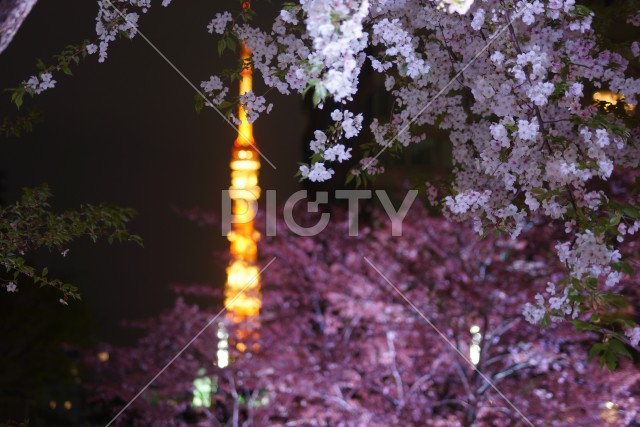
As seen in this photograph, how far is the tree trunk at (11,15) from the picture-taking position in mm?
3211

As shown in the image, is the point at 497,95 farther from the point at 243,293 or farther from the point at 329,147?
the point at 243,293

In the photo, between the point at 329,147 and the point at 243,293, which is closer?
the point at 329,147

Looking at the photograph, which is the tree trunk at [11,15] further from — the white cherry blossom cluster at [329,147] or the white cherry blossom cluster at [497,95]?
the white cherry blossom cluster at [329,147]

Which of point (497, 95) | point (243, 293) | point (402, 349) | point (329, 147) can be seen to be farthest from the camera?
point (243, 293)

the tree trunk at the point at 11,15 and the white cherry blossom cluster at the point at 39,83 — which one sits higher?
Answer: the white cherry blossom cluster at the point at 39,83

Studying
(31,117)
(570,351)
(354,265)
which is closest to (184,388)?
(354,265)

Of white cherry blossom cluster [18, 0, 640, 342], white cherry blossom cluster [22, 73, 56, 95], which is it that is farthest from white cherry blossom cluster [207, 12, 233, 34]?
white cherry blossom cluster [22, 73, 56, 95]

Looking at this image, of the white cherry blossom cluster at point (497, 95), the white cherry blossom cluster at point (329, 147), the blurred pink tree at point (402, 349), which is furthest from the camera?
the blurred pink tree at point (402, 349)

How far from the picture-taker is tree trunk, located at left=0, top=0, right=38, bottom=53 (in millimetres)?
3211

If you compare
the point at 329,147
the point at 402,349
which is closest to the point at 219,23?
the point at 329,147

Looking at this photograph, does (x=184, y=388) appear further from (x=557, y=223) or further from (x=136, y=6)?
(x=136, y=6)

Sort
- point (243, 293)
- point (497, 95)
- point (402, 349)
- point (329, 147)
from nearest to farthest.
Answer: point (497, 95)
point (329, 147)
point (402, 349)
point (243, 293)

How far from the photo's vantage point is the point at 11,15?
3242 mm

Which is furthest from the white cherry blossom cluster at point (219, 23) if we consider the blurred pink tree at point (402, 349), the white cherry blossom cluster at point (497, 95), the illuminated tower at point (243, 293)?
the illuminated tower at point (243, 293)
